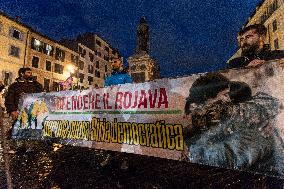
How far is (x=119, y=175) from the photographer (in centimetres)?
444

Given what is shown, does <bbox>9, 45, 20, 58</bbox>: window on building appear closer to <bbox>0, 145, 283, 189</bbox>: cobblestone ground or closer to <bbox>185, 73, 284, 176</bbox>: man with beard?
<bbox>0, 145, 283, 189</bbox>: cobblestone ground

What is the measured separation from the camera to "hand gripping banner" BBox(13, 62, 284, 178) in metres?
2.94

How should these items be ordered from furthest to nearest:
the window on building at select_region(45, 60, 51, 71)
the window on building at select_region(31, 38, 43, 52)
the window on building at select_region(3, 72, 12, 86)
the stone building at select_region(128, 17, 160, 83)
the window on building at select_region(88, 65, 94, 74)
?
the window on building at select_region(88, 65, 94, 74)
the window on building at select_region(45, 60, 51, 71)
the window on building at select_region(31, 38, 43, 52)
the window on building at select_region(3, 72, 12, 86)
the stone building at select_region(128, 17, 160, 83)

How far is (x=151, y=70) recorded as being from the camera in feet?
79.2

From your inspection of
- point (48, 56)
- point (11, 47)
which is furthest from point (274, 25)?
point (11, 47)

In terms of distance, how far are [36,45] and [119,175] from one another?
38.4 m

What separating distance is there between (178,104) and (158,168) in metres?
1.69

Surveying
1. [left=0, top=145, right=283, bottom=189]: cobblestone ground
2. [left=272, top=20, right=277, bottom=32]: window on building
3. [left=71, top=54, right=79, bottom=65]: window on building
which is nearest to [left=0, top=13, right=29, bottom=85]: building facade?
[left=71, top=54, right=79, bottom=65]: window on building

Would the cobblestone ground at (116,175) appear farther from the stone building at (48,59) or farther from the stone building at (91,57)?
the stone building at (91,57)

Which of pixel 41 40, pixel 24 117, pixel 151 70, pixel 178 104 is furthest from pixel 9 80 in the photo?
pixel 178 104

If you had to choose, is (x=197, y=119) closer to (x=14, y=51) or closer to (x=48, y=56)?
(x=14, y=51)

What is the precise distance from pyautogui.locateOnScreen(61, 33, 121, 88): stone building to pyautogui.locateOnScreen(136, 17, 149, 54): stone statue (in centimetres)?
2629

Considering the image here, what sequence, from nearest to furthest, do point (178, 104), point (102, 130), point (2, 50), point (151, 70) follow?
point (178, 104)
point (102, 130)
point (151, 70)
point (2, 50)

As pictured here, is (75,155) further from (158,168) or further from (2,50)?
(2,50)
